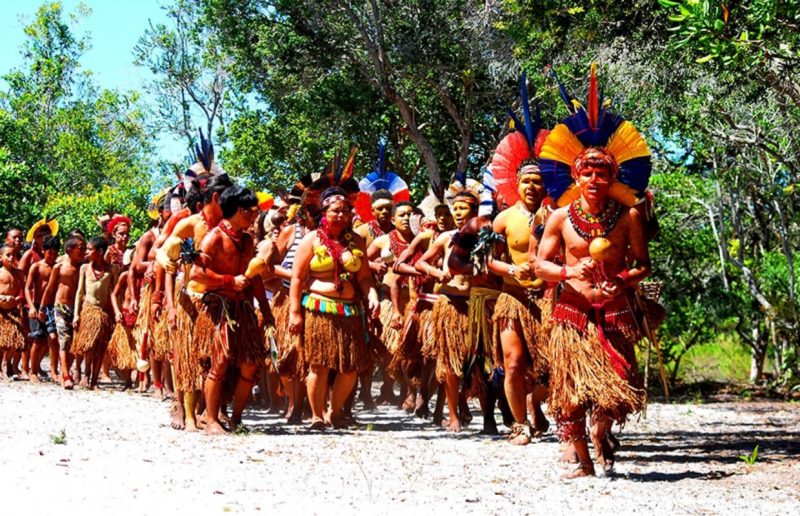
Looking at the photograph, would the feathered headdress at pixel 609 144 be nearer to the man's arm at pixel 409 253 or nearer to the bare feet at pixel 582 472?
the bare feet at pixel 582 472

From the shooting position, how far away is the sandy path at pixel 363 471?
17.4 feet

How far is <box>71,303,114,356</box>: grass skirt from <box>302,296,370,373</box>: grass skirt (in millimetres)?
4450

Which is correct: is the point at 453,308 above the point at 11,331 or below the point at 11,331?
below

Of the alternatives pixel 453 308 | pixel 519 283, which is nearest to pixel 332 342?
pixel 453 308

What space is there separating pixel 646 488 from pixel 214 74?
33.3m

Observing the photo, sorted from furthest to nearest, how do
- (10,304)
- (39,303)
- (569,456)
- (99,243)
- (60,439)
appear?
(10,304), (39,303), (99,243), (60,439), (569,456)

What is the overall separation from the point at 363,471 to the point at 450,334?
7.74ft

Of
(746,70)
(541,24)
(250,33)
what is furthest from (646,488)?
(250,33)

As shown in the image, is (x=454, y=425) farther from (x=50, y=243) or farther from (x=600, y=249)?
(x=50, y=243)

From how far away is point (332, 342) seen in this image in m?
8.22

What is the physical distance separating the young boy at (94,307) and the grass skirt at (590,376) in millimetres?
7126

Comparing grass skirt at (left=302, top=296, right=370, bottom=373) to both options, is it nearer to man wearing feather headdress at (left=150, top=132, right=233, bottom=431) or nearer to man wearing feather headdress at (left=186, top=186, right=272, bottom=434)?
man wearing feather headdress at (left=186, top=186, right=272, bottom=434)

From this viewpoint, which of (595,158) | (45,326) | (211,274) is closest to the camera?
(595,158)

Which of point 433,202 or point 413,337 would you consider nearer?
point 413,337
